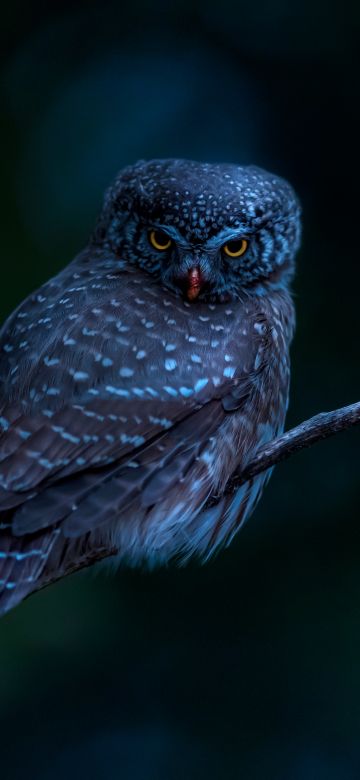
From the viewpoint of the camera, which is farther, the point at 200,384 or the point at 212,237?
the point at 212,237

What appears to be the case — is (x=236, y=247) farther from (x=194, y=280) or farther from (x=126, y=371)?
(x=126, y=371)

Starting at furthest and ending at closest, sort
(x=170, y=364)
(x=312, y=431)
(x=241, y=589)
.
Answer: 1. (x=241, y=589)
2. (x=170, y=364)
3. (x=312, y=431)

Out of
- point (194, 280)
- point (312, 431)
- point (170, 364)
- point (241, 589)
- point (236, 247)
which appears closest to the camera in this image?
point (312, 431)

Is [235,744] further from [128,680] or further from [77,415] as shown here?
[77,415]

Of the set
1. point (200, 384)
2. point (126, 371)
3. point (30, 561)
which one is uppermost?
point (126, 371)

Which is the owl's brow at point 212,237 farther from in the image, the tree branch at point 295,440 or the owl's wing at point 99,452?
the tree branch at point 295,440

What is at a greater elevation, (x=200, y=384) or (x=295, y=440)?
(x=200, y=384)

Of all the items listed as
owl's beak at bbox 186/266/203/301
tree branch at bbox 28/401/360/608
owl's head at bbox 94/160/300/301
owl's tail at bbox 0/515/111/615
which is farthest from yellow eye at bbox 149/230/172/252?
owl's tail at bbox 0/515/111/615

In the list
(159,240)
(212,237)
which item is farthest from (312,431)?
(159,240)

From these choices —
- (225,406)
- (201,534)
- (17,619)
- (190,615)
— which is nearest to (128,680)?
(190,615)
